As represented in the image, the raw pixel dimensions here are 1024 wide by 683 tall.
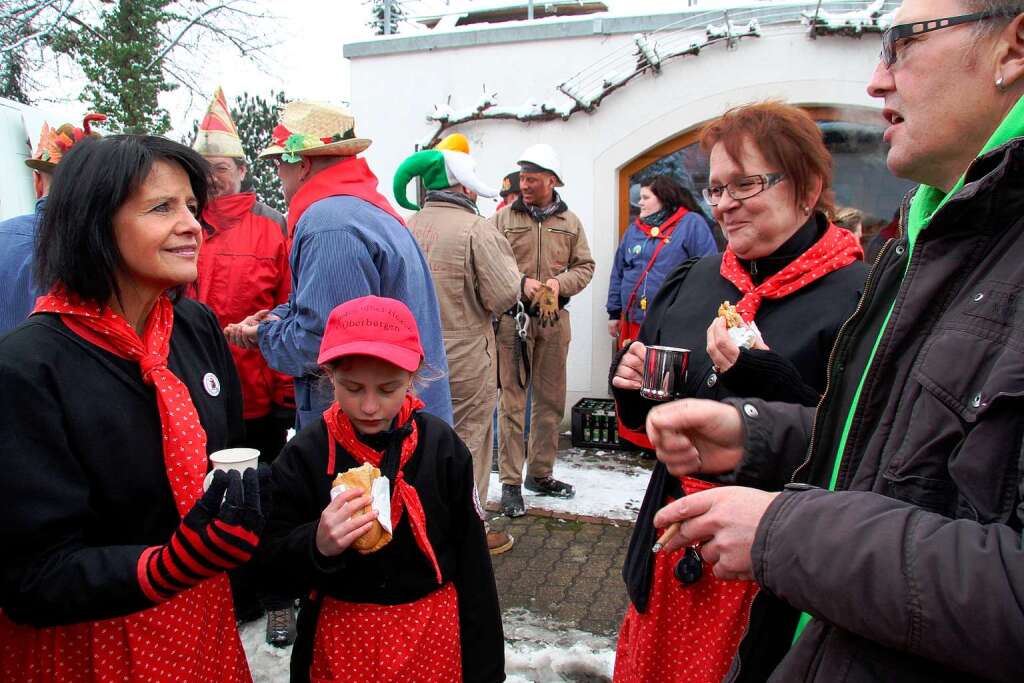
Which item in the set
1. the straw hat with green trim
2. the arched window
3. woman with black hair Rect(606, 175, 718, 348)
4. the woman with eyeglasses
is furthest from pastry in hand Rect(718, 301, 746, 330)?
the arched window

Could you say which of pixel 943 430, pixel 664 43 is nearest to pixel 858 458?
pixel 943 430

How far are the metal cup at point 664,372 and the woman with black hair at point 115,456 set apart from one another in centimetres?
106

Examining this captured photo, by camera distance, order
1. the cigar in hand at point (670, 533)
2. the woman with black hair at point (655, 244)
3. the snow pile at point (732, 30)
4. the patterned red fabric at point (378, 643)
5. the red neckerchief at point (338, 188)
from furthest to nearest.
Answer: the snow pile at point (732, 30) → the woman with black hair at point (655, 244) → the red neckerchief at point (338, 188) → the patterned red fabric at point (378, 643) → the cigar in hand at point (670, 533)

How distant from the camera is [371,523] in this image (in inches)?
72.4

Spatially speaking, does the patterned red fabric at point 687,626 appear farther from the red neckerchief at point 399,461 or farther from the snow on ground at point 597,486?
the snow on ground at point 597,486

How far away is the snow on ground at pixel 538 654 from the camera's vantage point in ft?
10.4

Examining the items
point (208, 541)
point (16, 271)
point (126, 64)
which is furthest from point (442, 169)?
point (126, 64)

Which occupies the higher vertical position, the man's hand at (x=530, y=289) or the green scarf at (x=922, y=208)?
the green scarf at (x=922, y=208)

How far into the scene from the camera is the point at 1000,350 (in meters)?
0.97

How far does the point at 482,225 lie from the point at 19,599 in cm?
290

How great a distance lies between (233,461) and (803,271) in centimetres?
165

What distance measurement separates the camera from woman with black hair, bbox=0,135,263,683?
1508mm

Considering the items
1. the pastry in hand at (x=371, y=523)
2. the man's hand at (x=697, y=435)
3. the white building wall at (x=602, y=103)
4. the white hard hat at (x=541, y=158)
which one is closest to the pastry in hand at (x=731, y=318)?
the man's hand at (x=697, y=435)

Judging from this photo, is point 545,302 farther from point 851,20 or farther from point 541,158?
point 851,20
